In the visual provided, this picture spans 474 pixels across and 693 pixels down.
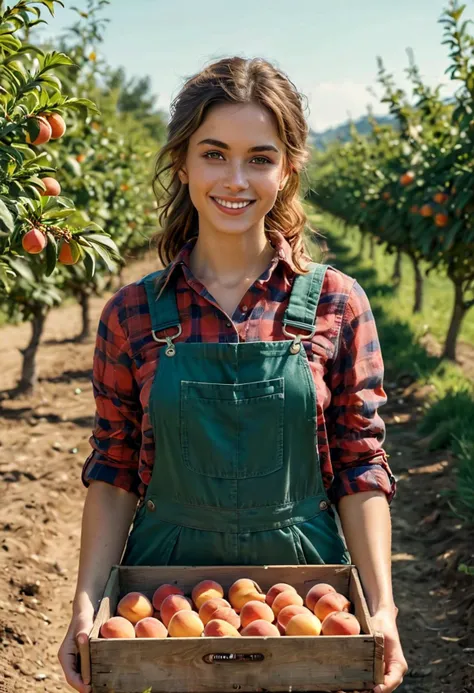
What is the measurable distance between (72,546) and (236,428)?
2937mm

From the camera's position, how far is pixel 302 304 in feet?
6.14

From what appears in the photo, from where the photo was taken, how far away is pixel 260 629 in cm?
152

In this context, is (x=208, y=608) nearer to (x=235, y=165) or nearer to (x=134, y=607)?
(x=134, y=607)

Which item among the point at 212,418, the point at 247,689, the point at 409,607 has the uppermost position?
the point at 212,418

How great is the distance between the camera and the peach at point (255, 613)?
1.59 m

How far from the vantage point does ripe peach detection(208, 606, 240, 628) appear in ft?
5.20

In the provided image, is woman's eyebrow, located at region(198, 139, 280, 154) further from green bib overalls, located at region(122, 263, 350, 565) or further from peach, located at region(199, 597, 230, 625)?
peach, located at region(199, 597, 230, 625)

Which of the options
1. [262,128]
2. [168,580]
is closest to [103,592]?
[168,580]

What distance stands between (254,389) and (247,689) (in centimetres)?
58

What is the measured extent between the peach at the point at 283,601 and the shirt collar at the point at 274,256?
70 centimetres

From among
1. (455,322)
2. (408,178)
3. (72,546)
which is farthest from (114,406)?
(455,322)

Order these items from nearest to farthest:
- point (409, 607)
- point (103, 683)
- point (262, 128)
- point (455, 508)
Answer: point (103, 683) < point (262, 128) < point (409, 607) < point (455, 508)

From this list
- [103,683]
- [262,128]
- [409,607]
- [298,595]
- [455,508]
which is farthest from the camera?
[455,508]

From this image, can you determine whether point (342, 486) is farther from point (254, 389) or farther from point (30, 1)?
point (30, 1)
